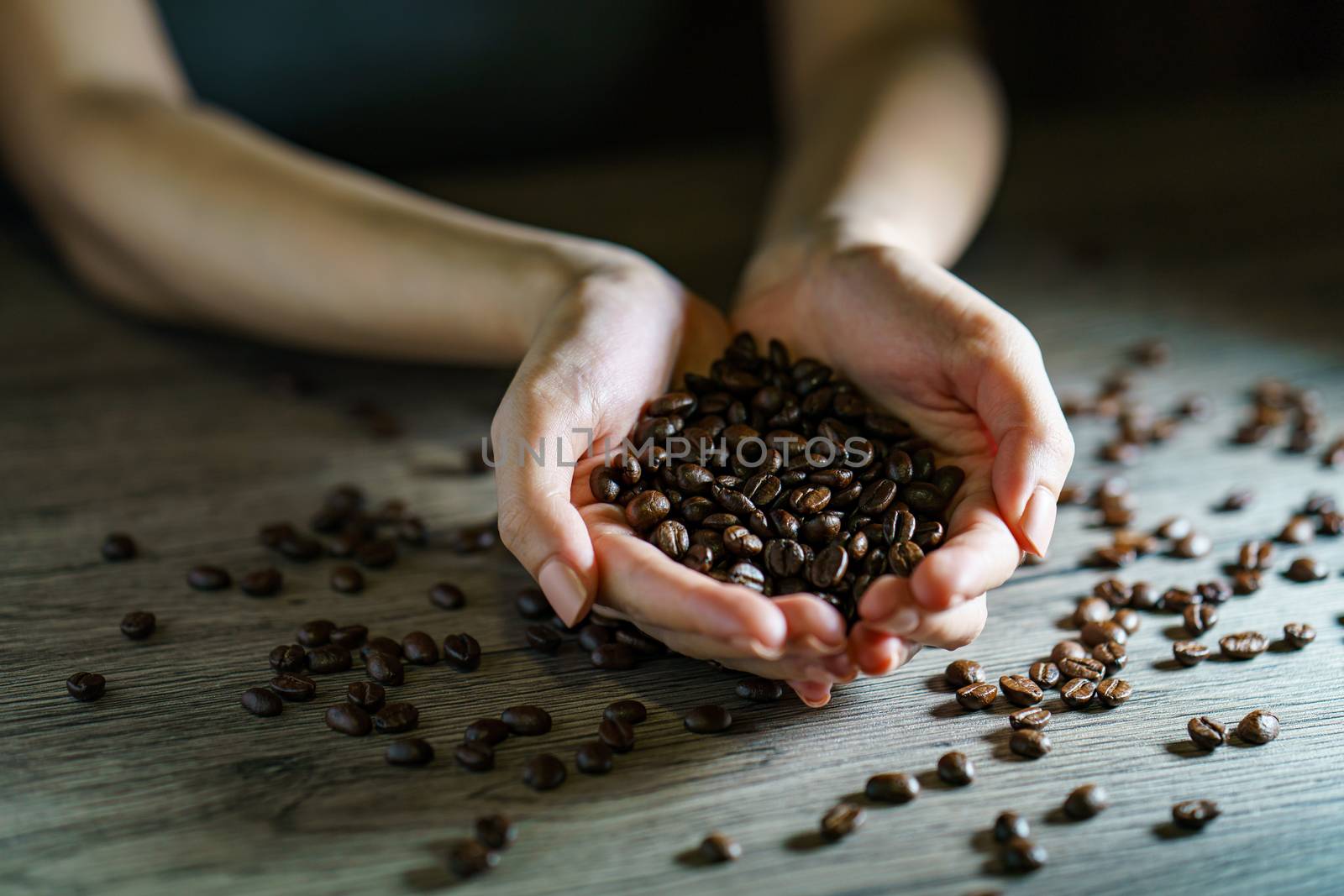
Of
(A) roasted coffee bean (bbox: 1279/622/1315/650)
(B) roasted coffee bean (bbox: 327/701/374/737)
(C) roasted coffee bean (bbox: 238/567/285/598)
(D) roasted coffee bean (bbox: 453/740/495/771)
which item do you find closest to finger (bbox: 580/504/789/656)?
(D) roasted coffee bean (bbox: 453/740/495/771)

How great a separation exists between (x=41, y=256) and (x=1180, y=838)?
8.61 ft

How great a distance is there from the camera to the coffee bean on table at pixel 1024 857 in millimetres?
1039

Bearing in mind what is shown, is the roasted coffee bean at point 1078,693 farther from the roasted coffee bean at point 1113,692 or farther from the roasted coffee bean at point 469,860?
the roasted coffee bean at point 469,860

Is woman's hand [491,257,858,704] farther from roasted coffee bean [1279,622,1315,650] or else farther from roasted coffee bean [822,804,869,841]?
roasted coffee bean [1279,622,1315,650]

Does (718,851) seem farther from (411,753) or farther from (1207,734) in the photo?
(1207,734)

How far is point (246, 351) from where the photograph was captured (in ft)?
7.14

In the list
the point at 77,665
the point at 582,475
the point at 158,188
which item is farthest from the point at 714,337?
the point at 158,188

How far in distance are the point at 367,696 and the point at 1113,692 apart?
33.8 inches

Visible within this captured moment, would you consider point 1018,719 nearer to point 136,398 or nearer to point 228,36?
point 136,398

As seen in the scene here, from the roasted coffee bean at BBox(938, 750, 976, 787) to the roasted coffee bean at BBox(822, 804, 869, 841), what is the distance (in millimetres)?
100

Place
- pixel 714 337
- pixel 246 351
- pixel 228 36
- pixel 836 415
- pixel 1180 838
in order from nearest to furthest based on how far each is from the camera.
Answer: pixel 1180 838 → pixel 836 415 → pixel 714 337 → pixel 246 351 → pixel 228 36

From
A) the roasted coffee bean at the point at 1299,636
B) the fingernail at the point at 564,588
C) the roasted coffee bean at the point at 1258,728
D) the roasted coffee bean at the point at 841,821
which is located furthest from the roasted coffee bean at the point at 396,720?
the roasted coffee bean at the point at 1299,636

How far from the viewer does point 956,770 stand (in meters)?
1.14

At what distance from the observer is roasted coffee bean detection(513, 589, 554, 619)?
142 centimetres
